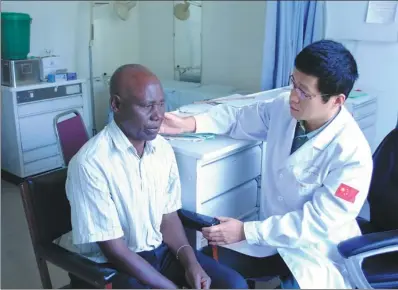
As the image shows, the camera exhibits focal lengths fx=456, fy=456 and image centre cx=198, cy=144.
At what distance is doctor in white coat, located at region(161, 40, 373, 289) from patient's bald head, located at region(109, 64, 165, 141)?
40cm

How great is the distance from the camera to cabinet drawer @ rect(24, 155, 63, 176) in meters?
3.40

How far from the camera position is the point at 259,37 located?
3.61 metres

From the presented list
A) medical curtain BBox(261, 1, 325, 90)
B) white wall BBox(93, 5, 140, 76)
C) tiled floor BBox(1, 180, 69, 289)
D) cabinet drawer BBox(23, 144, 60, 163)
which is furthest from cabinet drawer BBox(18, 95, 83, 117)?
medical curtain BBox(261, 1, 325, 90)

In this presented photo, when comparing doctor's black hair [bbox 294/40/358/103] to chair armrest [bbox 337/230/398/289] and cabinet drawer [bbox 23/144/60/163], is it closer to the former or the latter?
chair armrest [bbox 337/230/398/289]

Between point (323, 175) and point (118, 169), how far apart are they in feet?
2.04

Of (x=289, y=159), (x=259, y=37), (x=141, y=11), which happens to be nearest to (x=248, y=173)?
(x=289, y=159)

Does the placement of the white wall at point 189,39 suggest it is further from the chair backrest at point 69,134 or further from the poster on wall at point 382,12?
the chair backrest at point 69,134

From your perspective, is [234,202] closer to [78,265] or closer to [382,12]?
[78,265]

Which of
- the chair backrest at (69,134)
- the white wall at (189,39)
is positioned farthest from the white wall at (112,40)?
the chair backrest at (69,134)

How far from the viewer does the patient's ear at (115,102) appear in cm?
128

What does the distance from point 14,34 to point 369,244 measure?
9.51 feet

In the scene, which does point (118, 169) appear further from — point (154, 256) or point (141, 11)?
point (141, 11)

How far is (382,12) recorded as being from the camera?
104 inches

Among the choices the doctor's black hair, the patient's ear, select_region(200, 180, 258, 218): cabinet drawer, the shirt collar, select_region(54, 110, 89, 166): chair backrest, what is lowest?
select_region(200, 180, 258, 218): cabinet drawer
